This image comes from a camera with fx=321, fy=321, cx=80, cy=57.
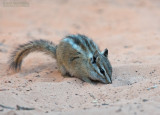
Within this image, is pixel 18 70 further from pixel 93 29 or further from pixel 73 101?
pixel 93 29

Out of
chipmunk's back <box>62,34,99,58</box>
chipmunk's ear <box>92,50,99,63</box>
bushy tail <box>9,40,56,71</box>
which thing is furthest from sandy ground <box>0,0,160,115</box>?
chipmunk's back <box>62,34,99,58</box>

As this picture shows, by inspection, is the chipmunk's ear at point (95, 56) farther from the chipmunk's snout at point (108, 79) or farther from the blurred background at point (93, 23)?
the blurred background at point (93, 23)

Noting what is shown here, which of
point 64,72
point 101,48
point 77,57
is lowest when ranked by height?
point 64,72

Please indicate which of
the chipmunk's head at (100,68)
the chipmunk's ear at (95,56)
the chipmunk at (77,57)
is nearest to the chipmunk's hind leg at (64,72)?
the chipmunk at (77,57)

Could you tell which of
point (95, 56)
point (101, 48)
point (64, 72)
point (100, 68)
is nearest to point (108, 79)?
point (100, 68)

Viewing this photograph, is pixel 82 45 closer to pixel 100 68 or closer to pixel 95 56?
pixel 95 56

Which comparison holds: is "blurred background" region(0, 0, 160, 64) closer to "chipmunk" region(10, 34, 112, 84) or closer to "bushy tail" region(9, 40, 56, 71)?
"chipmunk" region(10, 34, 112, 84)
